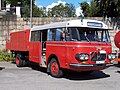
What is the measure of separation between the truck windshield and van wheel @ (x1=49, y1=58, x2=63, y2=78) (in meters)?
1.43

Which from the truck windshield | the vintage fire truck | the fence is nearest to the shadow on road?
the vintage fire truck

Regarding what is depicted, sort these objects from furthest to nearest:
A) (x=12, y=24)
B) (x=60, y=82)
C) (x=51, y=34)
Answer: (x=12, y=24) < (x=51, y=34) < (x=60, y=82)

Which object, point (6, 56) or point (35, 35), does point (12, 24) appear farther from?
point (35, 35)

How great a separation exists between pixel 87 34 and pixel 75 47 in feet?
3.24

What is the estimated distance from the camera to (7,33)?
20.8 meters

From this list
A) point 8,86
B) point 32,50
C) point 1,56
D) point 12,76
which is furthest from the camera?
point 1,56

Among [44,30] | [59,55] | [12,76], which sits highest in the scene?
[44,30]

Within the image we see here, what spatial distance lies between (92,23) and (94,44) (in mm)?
1033

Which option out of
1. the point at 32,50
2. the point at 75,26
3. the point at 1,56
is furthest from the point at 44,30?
the point at 1,56

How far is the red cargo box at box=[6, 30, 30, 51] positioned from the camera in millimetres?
15620

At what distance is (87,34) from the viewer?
1191cm

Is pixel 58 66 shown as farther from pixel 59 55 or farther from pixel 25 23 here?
pixel 25 23

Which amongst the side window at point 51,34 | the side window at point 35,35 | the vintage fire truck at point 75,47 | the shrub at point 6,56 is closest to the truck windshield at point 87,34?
the vintage fire truck at point 75,47

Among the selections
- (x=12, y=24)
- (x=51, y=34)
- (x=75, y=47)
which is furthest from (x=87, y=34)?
(x=12, y=24)
